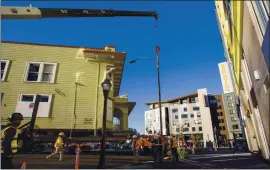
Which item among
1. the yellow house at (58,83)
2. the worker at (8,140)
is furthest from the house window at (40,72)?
the worker at (8,140)

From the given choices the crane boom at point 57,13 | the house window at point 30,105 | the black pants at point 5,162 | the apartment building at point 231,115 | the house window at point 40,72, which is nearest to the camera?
the black pants at point 5,162

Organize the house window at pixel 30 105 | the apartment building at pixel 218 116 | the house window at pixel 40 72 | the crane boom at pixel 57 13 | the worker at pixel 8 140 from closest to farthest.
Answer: the worker at pixel 8 140
the crane boom at pixel 57 13
the house window at pixel 30 105
the house window at pixel 40 72
the apartment building at pixel 218 116

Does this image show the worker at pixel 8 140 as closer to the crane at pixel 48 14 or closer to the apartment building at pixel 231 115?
the crane at pixel 48 14

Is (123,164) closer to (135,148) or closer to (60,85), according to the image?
(135,148)

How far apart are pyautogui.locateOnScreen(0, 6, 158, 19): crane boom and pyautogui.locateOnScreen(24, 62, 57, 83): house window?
20.3 feet

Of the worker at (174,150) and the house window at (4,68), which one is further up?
the house window at (4,68)

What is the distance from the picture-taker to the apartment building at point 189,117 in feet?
296

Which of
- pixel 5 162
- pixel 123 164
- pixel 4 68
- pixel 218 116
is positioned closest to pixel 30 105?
pixel 4 68

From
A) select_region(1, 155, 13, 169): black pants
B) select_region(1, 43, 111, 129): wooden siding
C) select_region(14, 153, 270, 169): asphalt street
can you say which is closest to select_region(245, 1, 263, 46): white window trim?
select_region(14, 153, 270, 169): asphalt street

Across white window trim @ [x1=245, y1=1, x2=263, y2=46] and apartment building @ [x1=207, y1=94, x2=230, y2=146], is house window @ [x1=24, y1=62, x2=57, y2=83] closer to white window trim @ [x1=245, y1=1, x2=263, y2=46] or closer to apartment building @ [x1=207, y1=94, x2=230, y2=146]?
white window trim @ [x1=245, y1=1, x2=263, y2=46]

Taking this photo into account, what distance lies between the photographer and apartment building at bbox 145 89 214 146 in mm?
90312

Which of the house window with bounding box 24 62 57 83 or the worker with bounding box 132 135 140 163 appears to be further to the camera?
the house window with bounding box 24 62 57 83

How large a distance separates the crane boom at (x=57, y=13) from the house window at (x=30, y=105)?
703 centimetres

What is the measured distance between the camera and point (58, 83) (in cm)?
1912
